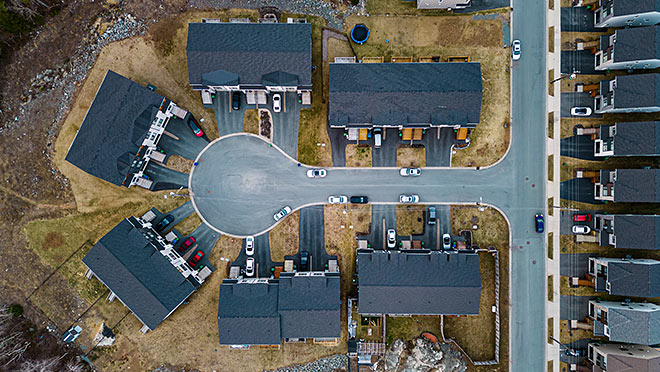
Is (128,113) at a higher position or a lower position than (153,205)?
higher

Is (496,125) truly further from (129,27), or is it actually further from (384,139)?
(129,27)

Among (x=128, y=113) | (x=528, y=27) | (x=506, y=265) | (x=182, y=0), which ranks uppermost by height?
(x=182, y=0)

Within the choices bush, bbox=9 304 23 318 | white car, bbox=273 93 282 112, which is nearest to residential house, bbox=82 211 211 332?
bush, bbox=9 304 23 318

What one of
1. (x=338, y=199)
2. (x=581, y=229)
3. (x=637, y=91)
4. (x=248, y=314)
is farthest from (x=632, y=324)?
(x=248, y=314)

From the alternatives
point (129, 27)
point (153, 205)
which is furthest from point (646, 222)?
point (129, 27)

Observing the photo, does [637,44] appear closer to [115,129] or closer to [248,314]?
[248,314]

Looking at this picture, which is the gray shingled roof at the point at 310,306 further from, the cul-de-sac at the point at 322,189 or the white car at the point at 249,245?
the white car at the point at 249,245
